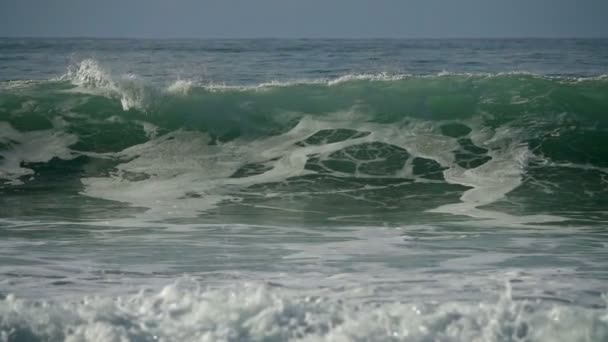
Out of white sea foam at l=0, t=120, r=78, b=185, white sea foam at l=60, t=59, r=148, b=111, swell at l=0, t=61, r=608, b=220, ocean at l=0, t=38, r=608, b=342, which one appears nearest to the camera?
ocean at l=0, t=38, r=608, b=342

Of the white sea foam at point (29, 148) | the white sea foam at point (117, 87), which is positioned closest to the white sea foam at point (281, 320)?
the white sea foam at point (29, 148)

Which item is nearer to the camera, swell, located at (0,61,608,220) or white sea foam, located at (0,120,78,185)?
swell, located at (0,61,608,220)

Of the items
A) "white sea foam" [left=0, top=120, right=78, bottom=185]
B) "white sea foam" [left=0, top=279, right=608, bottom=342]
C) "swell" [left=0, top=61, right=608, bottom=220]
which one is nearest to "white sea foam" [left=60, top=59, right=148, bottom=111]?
"swell" [left=0, top=61, right=608, bottom=220]

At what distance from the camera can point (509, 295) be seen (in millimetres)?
4703

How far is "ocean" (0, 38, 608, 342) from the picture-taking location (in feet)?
14.2

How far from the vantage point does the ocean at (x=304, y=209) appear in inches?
170

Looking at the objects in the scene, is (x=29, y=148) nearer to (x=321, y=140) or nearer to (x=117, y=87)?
(x=117, y=87)

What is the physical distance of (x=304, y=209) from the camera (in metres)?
7.73

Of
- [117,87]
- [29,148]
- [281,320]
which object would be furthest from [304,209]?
[117,87]

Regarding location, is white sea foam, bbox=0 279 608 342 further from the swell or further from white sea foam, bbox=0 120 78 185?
white sea foam, bbox=0 120 78 185

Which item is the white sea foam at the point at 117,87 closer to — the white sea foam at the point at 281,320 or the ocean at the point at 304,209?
the ocean at the point at 304,209

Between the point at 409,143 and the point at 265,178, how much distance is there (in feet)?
7.67

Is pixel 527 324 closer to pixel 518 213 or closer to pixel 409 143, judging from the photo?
pixel 518 213

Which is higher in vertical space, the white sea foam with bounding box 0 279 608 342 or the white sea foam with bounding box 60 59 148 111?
the white sea foam with bounding box 60 59 148 111
